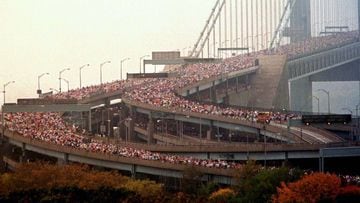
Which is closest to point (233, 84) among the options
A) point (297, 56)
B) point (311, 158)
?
point (297, 56)

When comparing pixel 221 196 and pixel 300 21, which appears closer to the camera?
pixel 221 196

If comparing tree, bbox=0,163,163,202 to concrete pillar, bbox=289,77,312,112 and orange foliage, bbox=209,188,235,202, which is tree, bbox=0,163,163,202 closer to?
orange foliage, bbox=209,188,235,202

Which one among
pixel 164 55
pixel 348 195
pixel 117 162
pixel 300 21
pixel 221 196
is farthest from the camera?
pixel 300 21

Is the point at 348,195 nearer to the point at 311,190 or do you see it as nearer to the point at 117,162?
the point at 311,190

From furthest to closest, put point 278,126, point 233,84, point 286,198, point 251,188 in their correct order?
point 233,84 → point 278,126 → point 251,188 → point 286,198

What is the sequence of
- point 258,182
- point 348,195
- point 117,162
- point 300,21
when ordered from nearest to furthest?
point 348,195
point 258,182
point 117,162
point 300,21

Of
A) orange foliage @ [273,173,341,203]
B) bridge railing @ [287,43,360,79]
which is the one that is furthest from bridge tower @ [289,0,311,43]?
orange foliage @ [273,173,341,203]

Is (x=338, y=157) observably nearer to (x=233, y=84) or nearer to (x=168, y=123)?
(x=168, y=123)

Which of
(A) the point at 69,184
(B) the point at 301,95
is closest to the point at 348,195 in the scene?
(A) the point at 69,184

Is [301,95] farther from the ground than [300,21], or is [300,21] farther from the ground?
[300,21]
